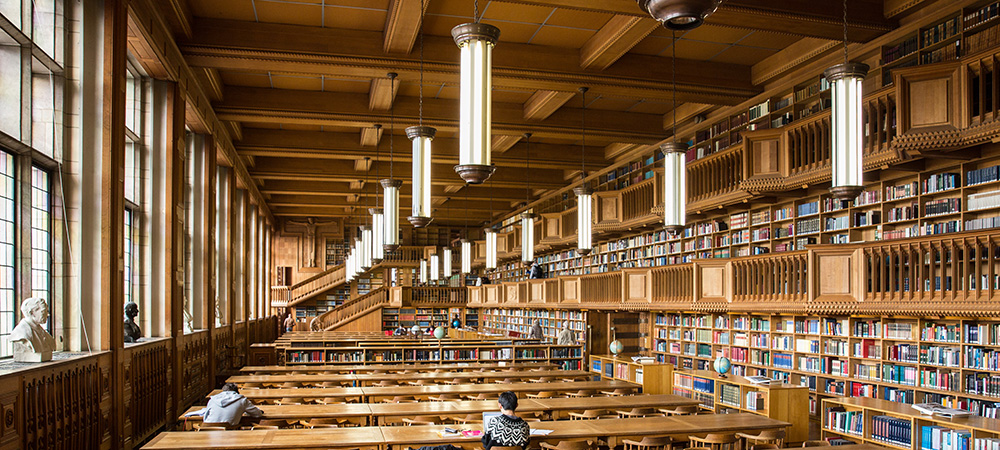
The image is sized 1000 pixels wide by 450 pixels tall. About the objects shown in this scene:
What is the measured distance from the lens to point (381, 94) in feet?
38.8

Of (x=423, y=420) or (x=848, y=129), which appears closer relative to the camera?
(x=848, y=129)

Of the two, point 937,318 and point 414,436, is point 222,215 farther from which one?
point 937,318

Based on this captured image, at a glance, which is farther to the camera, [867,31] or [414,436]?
[867,31]

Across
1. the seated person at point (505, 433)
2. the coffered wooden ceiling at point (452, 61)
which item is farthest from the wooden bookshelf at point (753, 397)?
the coffered wooden ceiling at point (452, 61)

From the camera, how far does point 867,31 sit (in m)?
8.57

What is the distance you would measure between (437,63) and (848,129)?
5474 millimetres

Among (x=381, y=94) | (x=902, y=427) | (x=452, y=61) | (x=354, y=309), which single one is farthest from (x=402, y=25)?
(x=354, y=309)

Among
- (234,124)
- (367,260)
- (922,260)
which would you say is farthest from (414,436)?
(234,124)

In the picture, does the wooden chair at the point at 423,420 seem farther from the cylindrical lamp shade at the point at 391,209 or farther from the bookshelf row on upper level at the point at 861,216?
the bookshelf row on upper level at the point at 861,216

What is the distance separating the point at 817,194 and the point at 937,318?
262 centimetres

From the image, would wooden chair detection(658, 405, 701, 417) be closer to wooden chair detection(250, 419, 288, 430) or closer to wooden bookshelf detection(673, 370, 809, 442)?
wooden bookshelf detection(673, 370, 809, 442)

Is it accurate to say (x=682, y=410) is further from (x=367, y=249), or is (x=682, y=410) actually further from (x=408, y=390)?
(x=367, y=249)

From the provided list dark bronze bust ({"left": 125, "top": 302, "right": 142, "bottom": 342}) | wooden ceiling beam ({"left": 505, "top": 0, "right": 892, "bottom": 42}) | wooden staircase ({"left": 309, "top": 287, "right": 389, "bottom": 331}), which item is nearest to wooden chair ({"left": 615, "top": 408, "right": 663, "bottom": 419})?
wooden ceiling beam ({"left": 505, "top": 0, "right": 892, "bottom": 42})

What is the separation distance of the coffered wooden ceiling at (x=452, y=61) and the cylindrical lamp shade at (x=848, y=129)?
217 cm
